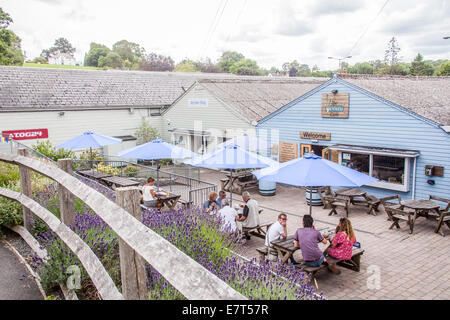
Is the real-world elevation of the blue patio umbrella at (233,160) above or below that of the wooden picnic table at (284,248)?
above

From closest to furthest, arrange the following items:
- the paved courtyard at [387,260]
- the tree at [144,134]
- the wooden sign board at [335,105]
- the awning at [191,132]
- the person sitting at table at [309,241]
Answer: the person sitting at table at [309,241] → the paved courtyard at [387,260] → the wooden sign board at [335,105] → the awning at [191,132] → the tree at [144,134]

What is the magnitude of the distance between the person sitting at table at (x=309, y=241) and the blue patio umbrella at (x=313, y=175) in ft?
2.95

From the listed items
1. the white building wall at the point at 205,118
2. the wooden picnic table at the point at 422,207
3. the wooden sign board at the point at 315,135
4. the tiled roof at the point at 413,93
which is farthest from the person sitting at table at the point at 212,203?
the white building wall at the point at 205,118

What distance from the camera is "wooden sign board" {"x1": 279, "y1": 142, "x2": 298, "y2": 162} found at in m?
17.1

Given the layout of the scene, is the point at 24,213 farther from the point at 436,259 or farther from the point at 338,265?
the point at 436,259

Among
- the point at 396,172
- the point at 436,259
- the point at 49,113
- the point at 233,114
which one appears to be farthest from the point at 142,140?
the point at 436,259

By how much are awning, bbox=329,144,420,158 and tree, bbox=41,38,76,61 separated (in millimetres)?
130786

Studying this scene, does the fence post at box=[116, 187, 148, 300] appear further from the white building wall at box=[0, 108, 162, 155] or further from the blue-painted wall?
the white building wall at box=[0, 108, 162, 155]

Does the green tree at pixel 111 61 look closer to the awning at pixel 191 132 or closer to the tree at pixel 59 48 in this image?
the tree at pixel 59 48

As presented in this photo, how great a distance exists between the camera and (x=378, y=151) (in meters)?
13.5

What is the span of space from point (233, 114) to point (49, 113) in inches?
408

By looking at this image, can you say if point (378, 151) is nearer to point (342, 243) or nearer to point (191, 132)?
point (342, 243)

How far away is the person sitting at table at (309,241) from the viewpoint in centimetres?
713
